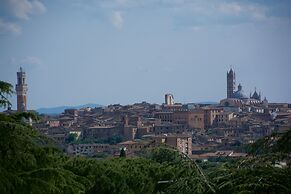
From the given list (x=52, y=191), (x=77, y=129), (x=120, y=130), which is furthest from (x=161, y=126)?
(x=52, y=191)

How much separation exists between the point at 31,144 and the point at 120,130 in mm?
70113

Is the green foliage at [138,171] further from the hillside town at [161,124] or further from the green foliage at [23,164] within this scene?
the hillside town at [161,124]

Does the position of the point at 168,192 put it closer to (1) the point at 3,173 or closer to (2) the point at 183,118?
(1) the point at 3,173

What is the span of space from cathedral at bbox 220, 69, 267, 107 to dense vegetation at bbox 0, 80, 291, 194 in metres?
88.4

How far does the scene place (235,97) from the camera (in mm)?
114375

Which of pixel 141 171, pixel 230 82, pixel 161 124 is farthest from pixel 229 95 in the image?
pixel 141 171

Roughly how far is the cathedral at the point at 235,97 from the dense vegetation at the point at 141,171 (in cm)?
8841

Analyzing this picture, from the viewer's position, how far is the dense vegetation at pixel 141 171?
3.52 metres

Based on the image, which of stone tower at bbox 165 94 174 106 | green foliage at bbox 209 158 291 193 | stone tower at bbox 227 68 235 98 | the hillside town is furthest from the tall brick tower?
green foliage at bbox 209 158 291 193

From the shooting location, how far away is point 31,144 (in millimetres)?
7152

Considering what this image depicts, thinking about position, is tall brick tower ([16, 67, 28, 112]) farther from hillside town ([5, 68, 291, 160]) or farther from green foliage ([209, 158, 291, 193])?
green foliage ([209, 158, 291, 193])

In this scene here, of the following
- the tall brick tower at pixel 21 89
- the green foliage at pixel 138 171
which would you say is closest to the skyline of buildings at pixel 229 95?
the tall brick tower at pixel 21 89

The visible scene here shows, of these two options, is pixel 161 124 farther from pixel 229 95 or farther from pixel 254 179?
pixel 254 179

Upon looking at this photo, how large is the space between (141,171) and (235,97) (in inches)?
3974
